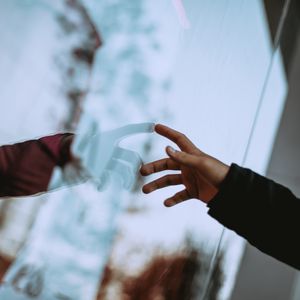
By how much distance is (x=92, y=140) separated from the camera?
82 cm

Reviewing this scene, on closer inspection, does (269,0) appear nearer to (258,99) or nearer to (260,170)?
(258,99)

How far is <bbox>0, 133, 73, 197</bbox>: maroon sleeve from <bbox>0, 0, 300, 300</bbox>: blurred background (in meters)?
0.02

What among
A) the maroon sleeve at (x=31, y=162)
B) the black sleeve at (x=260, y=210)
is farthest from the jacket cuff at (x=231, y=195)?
the maroon sleeve at (x=31, y=162)

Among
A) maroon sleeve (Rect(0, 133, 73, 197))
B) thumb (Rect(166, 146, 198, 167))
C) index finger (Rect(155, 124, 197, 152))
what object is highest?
index finger (Rect(155, 124, 197, 152))

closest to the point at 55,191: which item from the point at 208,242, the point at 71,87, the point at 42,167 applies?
the point at 42,167

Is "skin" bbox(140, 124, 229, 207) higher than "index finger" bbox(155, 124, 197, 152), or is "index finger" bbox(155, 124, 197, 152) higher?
"index finger" bbox(155, 124, 197, 152)

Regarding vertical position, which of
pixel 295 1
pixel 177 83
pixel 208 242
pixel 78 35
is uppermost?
pixel 295 1

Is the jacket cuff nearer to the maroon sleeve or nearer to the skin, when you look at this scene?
the skin

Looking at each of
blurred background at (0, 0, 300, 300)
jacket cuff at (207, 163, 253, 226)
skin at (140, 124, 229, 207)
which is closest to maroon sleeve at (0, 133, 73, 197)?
blurred background at (0, 0, 300, 300)

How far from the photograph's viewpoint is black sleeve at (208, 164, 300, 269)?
25.2 inches

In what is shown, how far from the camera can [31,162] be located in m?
0.69

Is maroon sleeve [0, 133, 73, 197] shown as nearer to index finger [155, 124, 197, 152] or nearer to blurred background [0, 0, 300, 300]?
blurred background [0, 0, 300, 300]

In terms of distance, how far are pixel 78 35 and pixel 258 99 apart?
3.95 feet

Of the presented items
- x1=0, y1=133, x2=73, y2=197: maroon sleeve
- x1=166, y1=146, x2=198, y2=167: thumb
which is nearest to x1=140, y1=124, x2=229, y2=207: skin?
x1=166, y1=146, x2=198, y2=167: thumb
